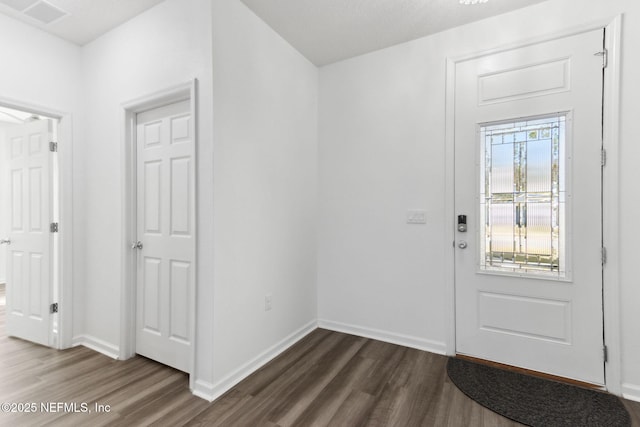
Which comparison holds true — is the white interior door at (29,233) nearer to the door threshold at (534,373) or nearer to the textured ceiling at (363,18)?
the textured ceiling at (363,18)

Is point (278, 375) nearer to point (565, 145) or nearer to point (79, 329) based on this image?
point (79, 329)

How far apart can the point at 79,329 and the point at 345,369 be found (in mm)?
2512

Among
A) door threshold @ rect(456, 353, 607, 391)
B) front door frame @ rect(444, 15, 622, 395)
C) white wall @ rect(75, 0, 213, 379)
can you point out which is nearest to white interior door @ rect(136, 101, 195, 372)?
white wall @ rect(75, 0, 213, 379)

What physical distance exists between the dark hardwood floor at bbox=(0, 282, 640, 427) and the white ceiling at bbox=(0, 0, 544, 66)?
281cm

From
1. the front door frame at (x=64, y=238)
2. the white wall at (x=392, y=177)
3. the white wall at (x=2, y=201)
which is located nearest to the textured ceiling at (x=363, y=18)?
the white wall at (x=392, y=177)

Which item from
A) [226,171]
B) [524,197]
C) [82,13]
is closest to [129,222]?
[226,171]

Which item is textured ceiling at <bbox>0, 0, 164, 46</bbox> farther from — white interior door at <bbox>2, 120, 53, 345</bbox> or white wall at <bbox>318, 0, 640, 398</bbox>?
white wall at <bbox>318, 0, 640, 398</bbox>

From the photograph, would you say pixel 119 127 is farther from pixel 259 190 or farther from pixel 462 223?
pixel 462 223

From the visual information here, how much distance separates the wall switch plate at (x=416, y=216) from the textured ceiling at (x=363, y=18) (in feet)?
5.16

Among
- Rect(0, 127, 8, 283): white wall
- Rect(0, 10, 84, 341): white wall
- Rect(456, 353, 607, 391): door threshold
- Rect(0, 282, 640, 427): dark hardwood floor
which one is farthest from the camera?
Rect(0, 127, 8, 283): white wall

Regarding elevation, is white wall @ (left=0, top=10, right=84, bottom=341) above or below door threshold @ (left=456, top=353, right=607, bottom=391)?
above

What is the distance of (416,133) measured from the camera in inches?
105

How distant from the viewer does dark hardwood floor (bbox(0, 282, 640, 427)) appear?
177 centimetres

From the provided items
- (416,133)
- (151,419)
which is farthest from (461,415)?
(416,133)
